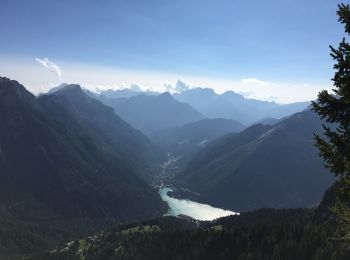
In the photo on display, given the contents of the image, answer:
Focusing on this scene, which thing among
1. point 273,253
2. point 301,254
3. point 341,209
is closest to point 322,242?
point 301,254

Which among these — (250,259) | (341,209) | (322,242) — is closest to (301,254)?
(322,242)

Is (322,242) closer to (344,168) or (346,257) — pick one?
(346,257)

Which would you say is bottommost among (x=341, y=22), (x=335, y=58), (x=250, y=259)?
(x=250, y=259)

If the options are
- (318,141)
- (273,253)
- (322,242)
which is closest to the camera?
(318,141)

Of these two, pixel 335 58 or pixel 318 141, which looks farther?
pixel 318 141

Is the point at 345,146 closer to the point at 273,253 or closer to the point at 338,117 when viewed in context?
the point at 338,117

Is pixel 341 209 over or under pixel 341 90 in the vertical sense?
under

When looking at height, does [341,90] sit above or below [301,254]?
above

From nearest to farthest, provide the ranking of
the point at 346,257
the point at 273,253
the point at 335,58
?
the point at 335,58 → the point at 346,257 → the point at 273,253

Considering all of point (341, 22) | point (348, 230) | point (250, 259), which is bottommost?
point (250, 259)
